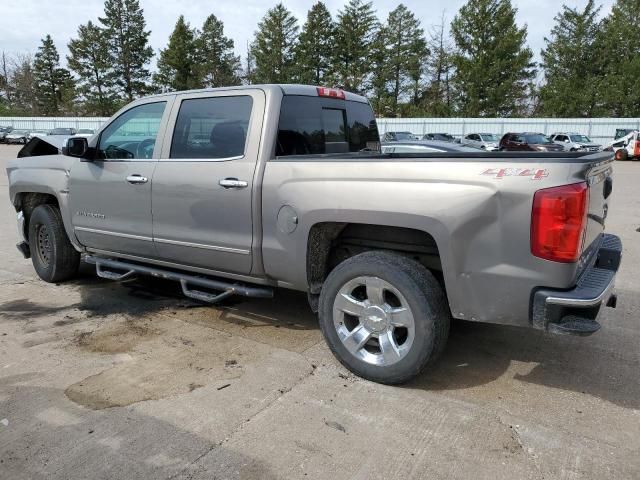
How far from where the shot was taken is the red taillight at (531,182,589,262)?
9.48ft

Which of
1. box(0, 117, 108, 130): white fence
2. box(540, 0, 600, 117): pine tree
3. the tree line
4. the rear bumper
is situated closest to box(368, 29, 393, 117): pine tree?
the tree line

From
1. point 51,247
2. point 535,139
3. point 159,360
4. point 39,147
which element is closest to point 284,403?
point 159,360

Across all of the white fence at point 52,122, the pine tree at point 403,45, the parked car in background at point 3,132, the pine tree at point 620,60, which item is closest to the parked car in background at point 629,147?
the pine tree at point 620,60

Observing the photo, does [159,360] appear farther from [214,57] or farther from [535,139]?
[214,57]

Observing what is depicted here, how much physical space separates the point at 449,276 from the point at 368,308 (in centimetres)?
60

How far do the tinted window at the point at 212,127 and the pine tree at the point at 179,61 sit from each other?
62.0 meters

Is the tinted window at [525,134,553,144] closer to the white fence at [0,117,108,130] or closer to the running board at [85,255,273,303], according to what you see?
the running board at [85,255,273,303]

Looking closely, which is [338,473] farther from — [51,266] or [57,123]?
[57,123]

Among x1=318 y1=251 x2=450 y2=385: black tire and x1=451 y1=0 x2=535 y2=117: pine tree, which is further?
x1=451 y1=0 x2=535 y2=117: pine tree

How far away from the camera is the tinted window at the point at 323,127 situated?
166 inches

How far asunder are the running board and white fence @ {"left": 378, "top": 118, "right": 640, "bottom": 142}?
124 feet

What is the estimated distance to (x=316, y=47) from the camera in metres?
58.7

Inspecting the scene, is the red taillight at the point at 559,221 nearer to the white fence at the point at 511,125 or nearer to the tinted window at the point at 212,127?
the tinted window at the point at 212,127

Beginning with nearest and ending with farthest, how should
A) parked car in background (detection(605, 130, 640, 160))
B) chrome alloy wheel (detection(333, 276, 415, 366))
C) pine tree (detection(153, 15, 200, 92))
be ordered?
1. chrome alloy wheel (detection(333, 276, 415, 366))
2. parked car in background (detection(605, 130, 640, 160))
3. pine tree (detection(153, 15, 200, 92))
